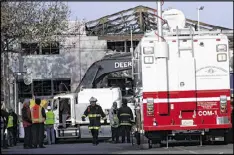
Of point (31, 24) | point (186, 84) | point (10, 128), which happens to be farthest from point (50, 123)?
point (186, 84)

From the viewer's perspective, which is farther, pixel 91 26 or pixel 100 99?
pixel 91 26

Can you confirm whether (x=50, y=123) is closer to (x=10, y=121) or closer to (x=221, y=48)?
(x=10, y=121)

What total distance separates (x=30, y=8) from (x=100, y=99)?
6.28m

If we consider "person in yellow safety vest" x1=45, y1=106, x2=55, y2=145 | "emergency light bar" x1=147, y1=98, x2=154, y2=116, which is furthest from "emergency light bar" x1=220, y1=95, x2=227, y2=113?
"person in yellow safety vest" x1=45, y1=106, x2=55, y2=145

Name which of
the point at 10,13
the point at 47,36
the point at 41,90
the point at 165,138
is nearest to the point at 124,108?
the point at 165,138

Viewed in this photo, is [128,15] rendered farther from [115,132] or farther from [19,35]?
[115,132]

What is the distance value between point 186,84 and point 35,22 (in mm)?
15390

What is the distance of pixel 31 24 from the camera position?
1228 inches

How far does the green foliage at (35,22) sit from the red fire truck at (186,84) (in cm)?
1138

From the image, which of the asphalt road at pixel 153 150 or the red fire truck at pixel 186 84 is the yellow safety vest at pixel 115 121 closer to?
the asphalt road at pixel 153 150

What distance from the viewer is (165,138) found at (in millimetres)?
18828

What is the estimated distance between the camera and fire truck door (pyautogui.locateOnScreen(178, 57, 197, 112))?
17973 millimetres

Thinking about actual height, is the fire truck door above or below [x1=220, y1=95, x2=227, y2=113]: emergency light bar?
above

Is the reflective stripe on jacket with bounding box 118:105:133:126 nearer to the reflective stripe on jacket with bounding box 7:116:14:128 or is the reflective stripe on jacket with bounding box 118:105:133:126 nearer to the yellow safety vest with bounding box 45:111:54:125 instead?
the yellow safety vest with bounding box 45:111:54:125
